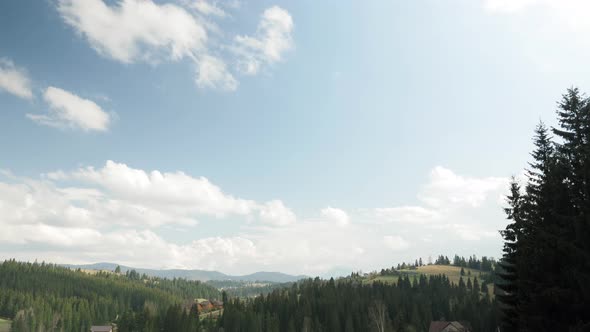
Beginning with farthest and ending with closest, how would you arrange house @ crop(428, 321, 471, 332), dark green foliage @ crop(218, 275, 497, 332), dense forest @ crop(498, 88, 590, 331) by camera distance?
1. dark green foliage @ crop(218, 275, 497, 332)
2. house @ crop(428, 321, 471, 332)
3. dense forest @ crop(498, 88, 590, 331)

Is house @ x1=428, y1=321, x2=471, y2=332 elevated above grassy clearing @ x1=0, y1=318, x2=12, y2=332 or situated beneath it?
elevated above

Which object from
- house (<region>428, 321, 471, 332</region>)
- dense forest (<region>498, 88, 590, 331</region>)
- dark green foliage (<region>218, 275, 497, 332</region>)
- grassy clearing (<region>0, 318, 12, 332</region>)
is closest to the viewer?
dense forest (<region>498, 88, 590, 331</region>)

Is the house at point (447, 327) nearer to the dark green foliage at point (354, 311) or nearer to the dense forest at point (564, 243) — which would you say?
the dark green foliage at point (354, 311)

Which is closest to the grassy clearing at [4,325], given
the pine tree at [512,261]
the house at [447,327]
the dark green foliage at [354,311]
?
the dark green foliage at [354,311]

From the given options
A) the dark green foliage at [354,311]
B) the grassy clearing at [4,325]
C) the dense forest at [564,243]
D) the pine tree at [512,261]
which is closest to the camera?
the dense forest at [564,243]

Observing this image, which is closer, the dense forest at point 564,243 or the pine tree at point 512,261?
the dense forest at point 564,243

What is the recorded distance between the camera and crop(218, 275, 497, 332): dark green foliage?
121 metres

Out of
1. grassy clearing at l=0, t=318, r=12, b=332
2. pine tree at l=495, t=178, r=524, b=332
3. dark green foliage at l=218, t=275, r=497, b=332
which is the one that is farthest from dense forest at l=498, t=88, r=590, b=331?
grassy clearing at l=0, t=318, r=12, b=332

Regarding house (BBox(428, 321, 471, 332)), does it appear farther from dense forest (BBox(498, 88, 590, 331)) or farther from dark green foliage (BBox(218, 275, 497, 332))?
dense forest (BBox(498, 88, 590, 331))

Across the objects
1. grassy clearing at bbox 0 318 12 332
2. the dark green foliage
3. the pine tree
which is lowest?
grassy clearing at bbox 0 318 12 332

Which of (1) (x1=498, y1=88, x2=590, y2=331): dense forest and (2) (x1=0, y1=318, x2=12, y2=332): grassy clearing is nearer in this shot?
(1) (x1=498, y1=88, x2=590, y2=331): dense forest

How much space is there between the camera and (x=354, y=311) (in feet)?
435

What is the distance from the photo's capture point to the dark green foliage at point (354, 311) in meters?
121

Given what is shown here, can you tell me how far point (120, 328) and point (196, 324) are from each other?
99.2 feet
